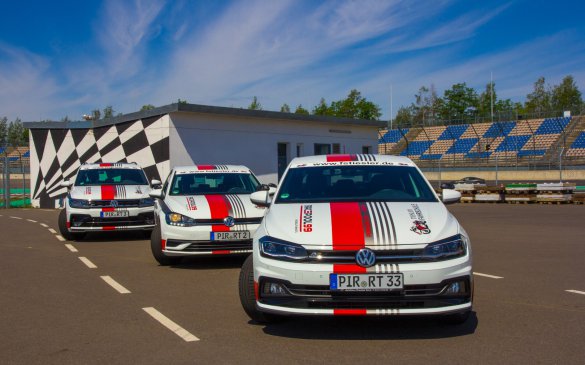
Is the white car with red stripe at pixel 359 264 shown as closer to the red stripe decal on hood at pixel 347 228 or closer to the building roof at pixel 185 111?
the red stripe decal on hood at pixel 347 228

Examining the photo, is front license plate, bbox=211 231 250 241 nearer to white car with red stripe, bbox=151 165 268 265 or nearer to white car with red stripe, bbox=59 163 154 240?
white car with red stripe, bbox=151 165 268 265

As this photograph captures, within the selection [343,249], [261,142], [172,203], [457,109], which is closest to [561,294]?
[343,249]

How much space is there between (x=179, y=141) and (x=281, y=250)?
66.4 feet

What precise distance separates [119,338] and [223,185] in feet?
18.3

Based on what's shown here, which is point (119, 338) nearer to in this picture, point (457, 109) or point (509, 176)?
point (509, 176)

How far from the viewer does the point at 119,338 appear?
5117mm

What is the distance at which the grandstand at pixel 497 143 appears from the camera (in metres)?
47.6

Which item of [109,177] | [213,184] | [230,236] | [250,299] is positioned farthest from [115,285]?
[109,177]

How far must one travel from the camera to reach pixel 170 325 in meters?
5.53

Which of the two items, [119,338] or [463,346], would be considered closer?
[463,346]

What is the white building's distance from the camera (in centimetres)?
2470

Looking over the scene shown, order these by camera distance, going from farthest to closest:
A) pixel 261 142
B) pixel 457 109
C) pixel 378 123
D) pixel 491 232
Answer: pixel 457 109 → pixel 378 123 → pixel 261 142 → pixel 491 232

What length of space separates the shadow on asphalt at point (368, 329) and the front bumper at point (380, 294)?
41 cm

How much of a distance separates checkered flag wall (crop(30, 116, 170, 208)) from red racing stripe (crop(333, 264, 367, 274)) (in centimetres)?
2011
